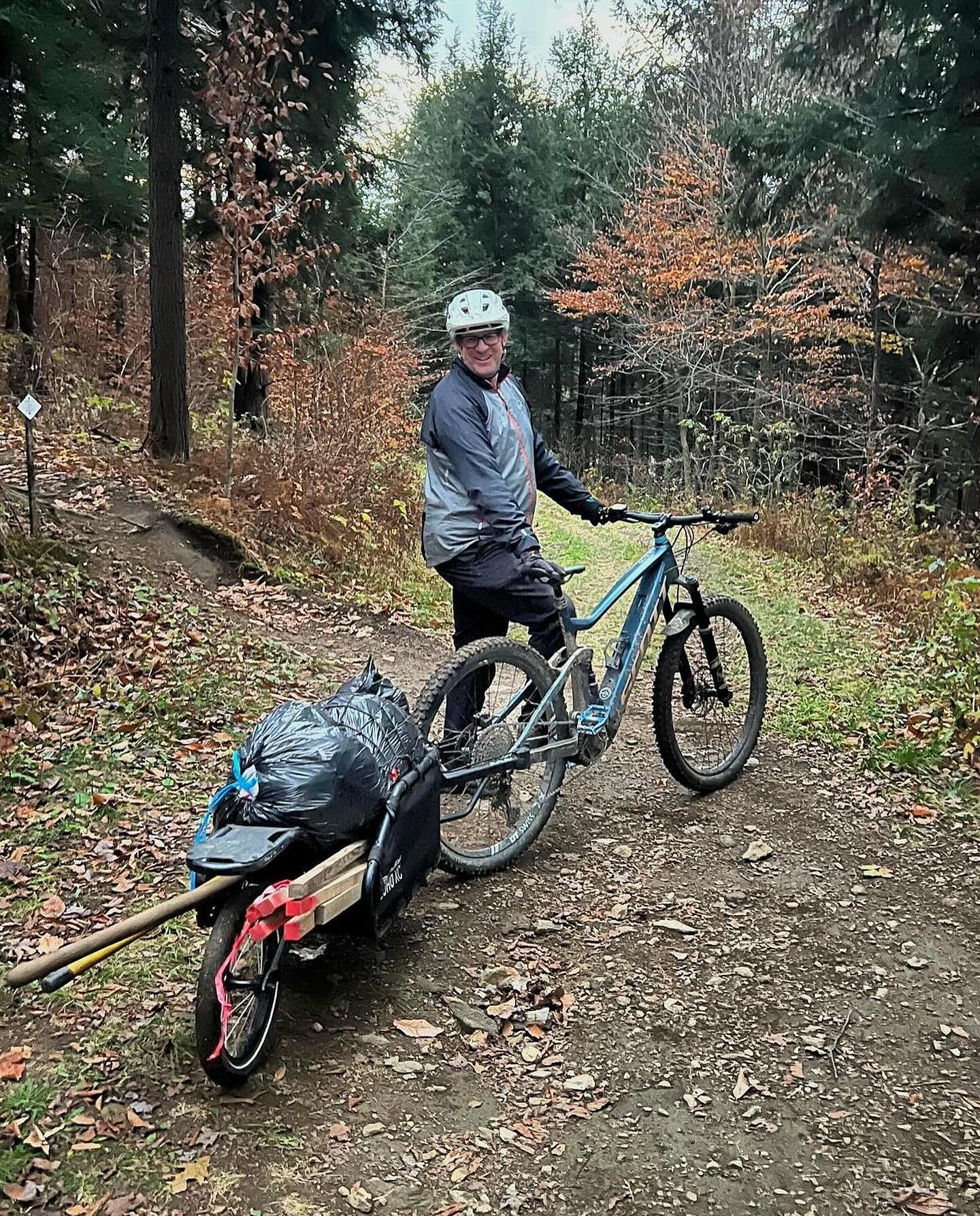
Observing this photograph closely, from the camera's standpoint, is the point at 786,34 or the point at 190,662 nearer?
the point at 190,662

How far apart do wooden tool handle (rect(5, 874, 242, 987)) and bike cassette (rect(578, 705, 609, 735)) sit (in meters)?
1.90

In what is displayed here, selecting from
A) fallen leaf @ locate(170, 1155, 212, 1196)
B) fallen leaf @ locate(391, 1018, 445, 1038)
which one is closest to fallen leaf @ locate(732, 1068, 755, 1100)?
fallen leaf @ locate(391, 1018, 445, 1038)

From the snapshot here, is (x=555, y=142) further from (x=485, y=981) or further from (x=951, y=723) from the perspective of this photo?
(x=485, y=981)

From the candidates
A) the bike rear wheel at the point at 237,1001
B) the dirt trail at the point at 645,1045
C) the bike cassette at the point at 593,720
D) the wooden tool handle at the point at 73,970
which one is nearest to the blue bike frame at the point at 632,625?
the bike cassette at the point at 593,720

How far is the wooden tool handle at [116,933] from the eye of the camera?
2152mm

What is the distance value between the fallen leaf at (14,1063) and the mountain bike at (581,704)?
58.3 inches

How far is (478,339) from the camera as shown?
151 inches

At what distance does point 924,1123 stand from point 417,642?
4.93 metres

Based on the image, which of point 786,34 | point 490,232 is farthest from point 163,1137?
point 490,232

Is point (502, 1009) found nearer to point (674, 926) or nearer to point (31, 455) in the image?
point (674, 926)

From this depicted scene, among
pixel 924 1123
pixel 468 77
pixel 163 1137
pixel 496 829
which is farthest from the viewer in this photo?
pixel 468 77

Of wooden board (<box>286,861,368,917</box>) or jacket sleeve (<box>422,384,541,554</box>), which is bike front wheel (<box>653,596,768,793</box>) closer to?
jacket sleeve (<box>422,384,541,554</box>)

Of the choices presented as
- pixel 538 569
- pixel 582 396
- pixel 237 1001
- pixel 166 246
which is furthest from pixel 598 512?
pixel 582 396

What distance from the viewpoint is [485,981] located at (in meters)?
3.18
